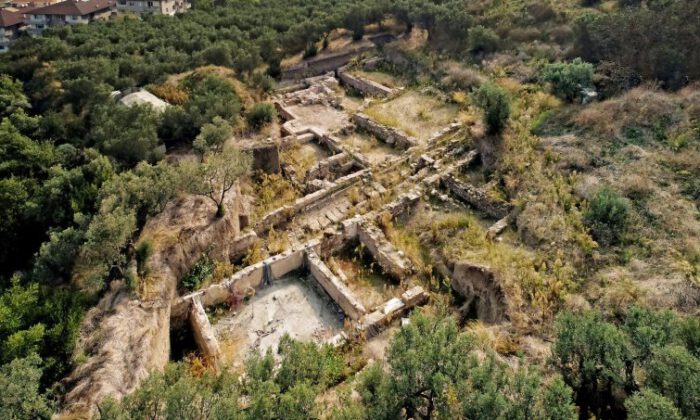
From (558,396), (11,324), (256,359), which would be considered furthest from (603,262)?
(11,324)

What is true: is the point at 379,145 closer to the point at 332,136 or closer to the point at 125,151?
the point at 332,136

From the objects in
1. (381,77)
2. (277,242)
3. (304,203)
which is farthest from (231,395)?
(381,77)

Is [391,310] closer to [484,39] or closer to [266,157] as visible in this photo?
[266,157]

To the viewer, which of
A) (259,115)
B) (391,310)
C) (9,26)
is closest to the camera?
(391,310)

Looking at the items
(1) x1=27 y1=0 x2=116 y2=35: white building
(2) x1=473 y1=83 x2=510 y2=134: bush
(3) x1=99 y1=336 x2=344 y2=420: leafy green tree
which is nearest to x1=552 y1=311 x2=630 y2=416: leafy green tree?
(3) x1=99 y1=336 x2=344 y2=420: leafy green tree

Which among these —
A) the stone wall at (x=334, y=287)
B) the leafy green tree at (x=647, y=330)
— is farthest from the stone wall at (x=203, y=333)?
the leafy green tree at (x=647, y=330)

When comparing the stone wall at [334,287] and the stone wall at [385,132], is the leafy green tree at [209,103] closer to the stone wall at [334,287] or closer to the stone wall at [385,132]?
the stone wall at [385,132]

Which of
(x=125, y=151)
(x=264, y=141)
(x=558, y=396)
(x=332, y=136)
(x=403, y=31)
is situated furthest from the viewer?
(x=403, y=31)
